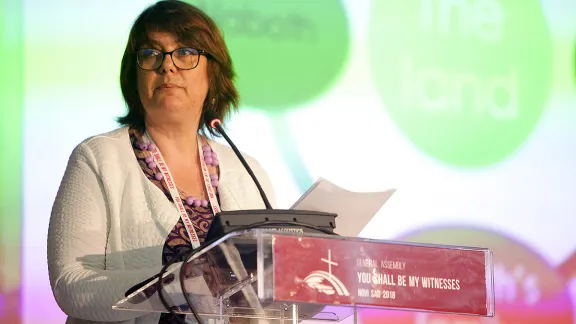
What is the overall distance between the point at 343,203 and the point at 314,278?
37cm

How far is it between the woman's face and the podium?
0.78 metres

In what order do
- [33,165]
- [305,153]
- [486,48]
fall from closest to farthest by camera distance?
[33,165]
[305,153]
[486,48]

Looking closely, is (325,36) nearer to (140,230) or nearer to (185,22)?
(185,22)

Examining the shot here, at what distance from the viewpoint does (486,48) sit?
3818mm

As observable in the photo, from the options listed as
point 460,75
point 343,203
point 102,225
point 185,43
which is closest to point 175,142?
point 185,43

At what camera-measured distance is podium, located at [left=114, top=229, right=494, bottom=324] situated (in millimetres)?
1642

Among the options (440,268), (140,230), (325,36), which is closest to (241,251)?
(440,268)

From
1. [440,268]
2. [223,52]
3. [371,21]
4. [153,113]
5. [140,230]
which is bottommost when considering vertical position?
[440,268]

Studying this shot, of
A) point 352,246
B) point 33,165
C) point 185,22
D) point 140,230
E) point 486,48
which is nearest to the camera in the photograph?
point 352,246

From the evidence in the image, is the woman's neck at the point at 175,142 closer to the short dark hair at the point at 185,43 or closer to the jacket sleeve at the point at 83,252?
the short dark hair at the point at 185,43

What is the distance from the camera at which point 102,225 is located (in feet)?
7.81

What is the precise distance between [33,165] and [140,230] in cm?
95

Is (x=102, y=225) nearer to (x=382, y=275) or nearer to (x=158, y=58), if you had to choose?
(x=158, y=58)

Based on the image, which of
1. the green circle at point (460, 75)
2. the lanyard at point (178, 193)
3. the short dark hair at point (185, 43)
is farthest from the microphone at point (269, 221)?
the green circle at point (460, 75)
